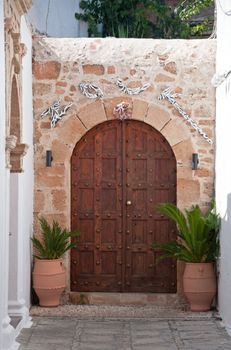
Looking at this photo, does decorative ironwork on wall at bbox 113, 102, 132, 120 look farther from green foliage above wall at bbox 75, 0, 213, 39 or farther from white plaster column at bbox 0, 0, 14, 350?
green foliage above wall at bbox 75, 0, 213, 39

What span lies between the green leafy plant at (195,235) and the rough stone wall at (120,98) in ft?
1.33

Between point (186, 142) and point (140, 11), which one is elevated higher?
point (140, 11)

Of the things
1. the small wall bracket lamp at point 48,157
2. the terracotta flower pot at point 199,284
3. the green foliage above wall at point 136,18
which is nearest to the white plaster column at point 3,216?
the small wall bracket lamp at point 48,157

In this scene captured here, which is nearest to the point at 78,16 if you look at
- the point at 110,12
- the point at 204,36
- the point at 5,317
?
the point at 110,12

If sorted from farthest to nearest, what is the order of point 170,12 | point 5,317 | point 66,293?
point 170,12, point 66,293, point 5,317

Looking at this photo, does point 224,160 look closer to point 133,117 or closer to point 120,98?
point 133,117

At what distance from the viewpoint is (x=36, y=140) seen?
26.8ft

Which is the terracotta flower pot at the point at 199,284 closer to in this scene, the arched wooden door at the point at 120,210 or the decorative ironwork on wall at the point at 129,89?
the arched wooden door at the point at 120,210

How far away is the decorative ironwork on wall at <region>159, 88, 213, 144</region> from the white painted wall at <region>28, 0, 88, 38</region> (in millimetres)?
2422

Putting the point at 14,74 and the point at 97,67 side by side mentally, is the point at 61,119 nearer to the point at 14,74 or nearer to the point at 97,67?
the point at 97,67

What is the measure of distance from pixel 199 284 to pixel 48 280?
5.49 feet

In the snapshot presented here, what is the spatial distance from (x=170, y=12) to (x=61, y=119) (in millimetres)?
6041

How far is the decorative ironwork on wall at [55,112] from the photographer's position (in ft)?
26.8

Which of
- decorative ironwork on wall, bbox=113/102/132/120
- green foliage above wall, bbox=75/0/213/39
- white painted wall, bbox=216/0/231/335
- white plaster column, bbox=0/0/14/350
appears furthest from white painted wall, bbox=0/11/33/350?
green foliage above wall, bbox=75/0/213/39
